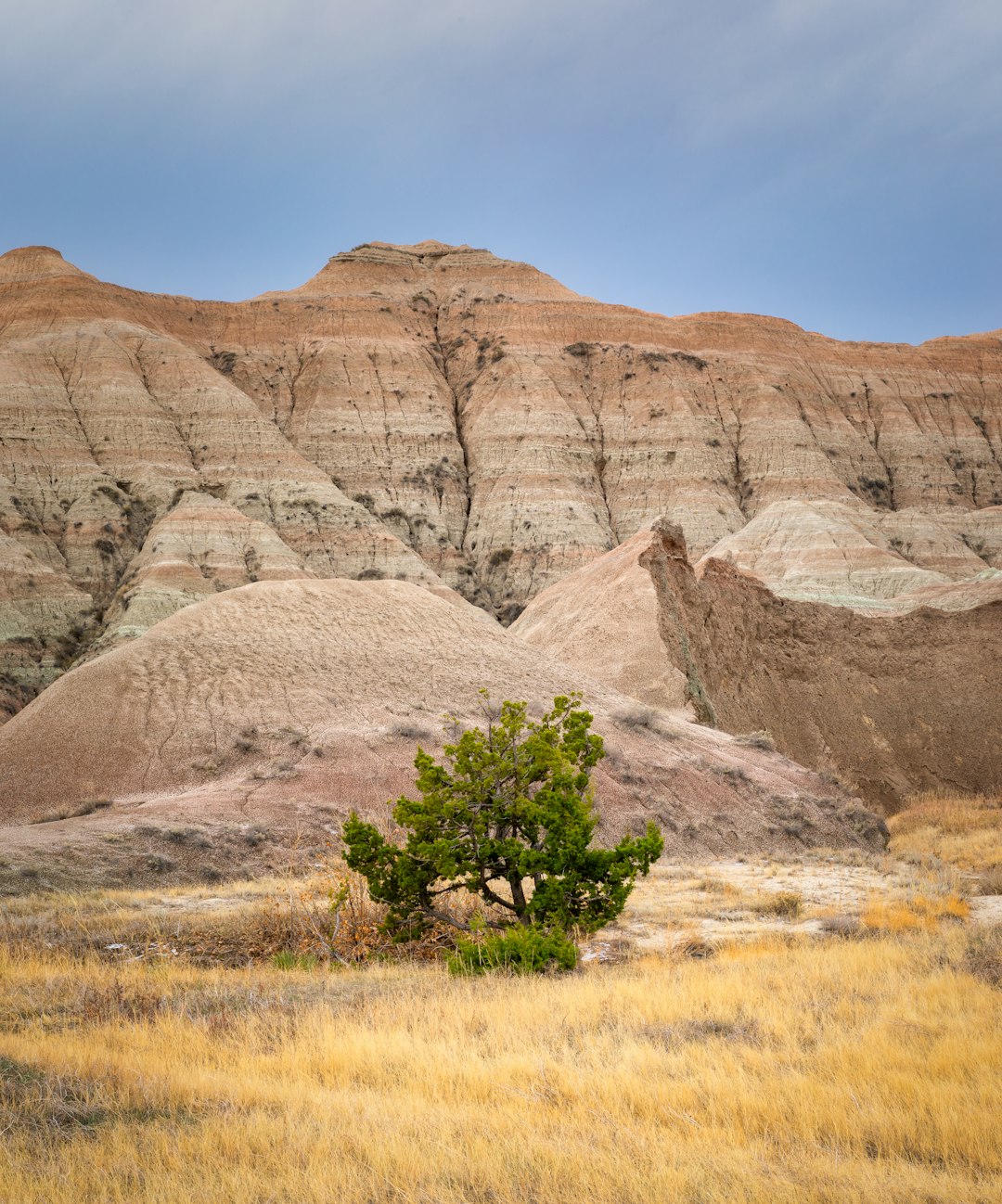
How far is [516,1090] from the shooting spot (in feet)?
16.8

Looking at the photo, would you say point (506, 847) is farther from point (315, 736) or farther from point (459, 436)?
point (459, 436)

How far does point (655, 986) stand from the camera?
7438 millimetres

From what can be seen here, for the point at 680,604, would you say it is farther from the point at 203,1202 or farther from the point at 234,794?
the point at 203,1202

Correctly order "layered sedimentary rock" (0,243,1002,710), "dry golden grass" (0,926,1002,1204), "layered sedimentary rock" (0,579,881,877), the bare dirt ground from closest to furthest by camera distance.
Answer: "dry golden grass" (0,926,1002,1204) → the bare dirt ground → "layered sedimentary rock" (0,579,881,877) → "layered sedimentary rock" (0,243,1002,710)

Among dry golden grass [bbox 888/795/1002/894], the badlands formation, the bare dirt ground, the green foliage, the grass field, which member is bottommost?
dry golden grass [bbox 888/795/1002/894]

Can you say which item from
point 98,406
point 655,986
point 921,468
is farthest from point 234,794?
point 921,468

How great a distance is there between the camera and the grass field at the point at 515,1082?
4094 millimetres

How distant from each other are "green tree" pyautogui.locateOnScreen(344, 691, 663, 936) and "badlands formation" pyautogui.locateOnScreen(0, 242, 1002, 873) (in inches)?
284

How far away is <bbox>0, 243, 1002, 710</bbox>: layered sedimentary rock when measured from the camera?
59.2 m

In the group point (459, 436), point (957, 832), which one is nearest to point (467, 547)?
point (459, 436)

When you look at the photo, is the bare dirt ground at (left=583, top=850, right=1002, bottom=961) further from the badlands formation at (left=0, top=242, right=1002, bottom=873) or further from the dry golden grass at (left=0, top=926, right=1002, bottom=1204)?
the badlands formation at (left=0, top=242, right=1002, bottom=873)

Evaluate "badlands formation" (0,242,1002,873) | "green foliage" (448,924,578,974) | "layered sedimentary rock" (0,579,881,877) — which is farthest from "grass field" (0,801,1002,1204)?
"layered sedimentary rock" (0,579,881,877)

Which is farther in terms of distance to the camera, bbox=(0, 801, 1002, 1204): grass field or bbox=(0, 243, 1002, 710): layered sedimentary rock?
bbox=(0, 243, 1002, 710): layered sedimentary rock

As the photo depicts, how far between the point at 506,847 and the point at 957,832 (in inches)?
770
